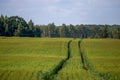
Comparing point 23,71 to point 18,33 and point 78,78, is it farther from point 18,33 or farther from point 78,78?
point 18,33

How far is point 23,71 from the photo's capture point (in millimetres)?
38500

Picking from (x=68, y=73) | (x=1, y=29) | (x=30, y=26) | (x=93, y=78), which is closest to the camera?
(x=93, y=78)

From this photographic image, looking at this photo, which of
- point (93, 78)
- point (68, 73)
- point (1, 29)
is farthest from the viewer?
point (1, 29)

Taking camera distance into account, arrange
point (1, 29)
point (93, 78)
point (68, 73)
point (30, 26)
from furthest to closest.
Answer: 1. point (30, 26)
2. point (1, 29)
3. point (68, 73)
4. point (93, 78)

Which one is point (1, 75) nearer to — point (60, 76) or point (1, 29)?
point (60, 76)

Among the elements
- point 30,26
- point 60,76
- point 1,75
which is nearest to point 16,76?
point 1,75

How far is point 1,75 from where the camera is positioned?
36.4 meters

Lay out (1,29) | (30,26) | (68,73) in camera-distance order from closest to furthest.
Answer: (68,73) → (1,29) → (30,26)

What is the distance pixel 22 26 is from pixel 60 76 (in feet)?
384

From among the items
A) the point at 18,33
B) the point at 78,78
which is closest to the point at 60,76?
the point at 78,78

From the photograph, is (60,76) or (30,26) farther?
(30,26)

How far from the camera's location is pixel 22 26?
5920 inches

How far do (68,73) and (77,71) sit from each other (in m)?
2.32

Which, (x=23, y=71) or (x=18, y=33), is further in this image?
(x=18, y=33)
